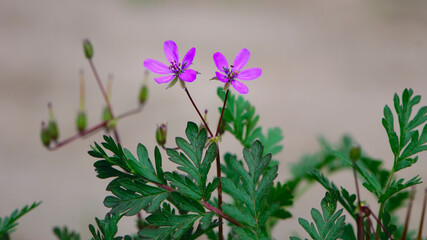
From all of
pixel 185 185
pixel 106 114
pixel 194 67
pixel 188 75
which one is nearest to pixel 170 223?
pixel 185 185

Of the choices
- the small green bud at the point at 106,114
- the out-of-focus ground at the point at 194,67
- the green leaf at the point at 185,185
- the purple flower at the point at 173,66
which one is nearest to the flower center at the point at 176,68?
the purple flower at the point at 173,66

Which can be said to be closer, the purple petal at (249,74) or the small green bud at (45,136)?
the purple petal at (249,74)

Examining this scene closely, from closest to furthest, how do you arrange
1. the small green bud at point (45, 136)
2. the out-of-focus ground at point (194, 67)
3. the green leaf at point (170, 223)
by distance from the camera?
the green leaf at point (170, 223)
the small green bud at point (45, 136)
the out-of-focus ground at point (194, 67)

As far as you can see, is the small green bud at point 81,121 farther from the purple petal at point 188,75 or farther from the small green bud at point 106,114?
the purple petal at point 188,75

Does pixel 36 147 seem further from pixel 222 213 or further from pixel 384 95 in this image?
pixel 222 213

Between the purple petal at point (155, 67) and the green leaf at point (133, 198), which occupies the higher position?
the purple petal at point (155, 67)

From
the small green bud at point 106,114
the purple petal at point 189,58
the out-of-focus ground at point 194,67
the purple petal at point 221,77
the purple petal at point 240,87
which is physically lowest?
the purple petal at point 240,87

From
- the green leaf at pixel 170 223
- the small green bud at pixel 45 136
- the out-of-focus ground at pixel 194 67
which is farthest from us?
the out-of-focus ground at pixel 194 67

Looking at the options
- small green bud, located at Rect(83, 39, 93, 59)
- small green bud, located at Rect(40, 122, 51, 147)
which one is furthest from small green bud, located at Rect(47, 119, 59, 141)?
small green bud, located at Rect(83, 39, 93, 59)
